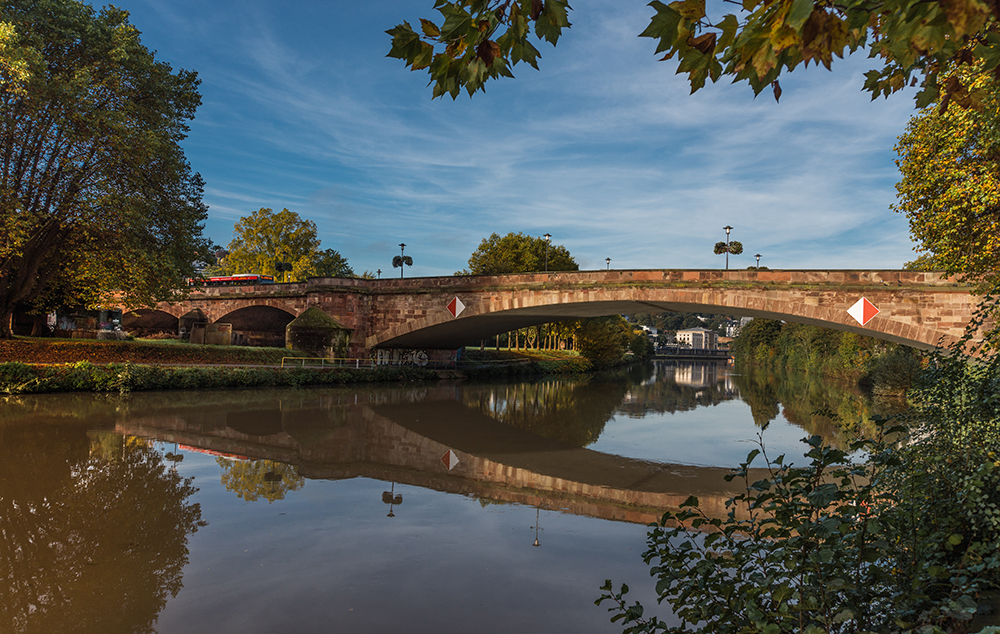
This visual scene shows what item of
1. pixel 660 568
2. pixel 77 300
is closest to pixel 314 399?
pixel 77 300

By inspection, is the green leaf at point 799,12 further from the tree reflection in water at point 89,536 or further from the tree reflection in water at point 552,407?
the tree reflection in water at point 552,407

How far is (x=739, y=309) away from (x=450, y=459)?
15.9 meters

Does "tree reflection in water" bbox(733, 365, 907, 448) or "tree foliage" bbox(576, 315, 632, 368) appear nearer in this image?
"tree reflection in water" bbox(733, 365, 907, 448)

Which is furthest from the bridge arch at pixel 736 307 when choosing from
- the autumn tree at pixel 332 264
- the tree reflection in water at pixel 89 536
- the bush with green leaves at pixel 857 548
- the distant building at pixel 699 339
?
the distant building at pixel 699 339

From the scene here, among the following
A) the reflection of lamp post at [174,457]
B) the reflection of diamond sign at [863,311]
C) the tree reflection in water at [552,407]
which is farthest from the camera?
the reflection of diamond sign at [863,311]

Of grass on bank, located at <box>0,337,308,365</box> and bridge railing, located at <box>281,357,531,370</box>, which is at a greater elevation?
grass on bank, located at <box>0,337,308,365</box>

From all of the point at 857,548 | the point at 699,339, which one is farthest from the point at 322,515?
the point at 699,339

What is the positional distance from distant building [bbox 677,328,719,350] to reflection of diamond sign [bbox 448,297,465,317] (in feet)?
421

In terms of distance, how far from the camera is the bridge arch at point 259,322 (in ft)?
112

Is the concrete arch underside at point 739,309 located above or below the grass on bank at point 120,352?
above

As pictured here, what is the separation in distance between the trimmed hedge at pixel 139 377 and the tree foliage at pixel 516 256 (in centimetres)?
2263

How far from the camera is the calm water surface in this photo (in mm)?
4195

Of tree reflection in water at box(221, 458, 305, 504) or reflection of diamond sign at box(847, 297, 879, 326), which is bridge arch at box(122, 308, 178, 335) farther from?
reflection of diamond sign at box(847, 297, 879, 326)

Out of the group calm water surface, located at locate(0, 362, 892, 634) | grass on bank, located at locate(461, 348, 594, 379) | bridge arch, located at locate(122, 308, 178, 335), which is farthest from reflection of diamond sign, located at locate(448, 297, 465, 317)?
bridge arch, located at locate(122, 308, 178, 335)
